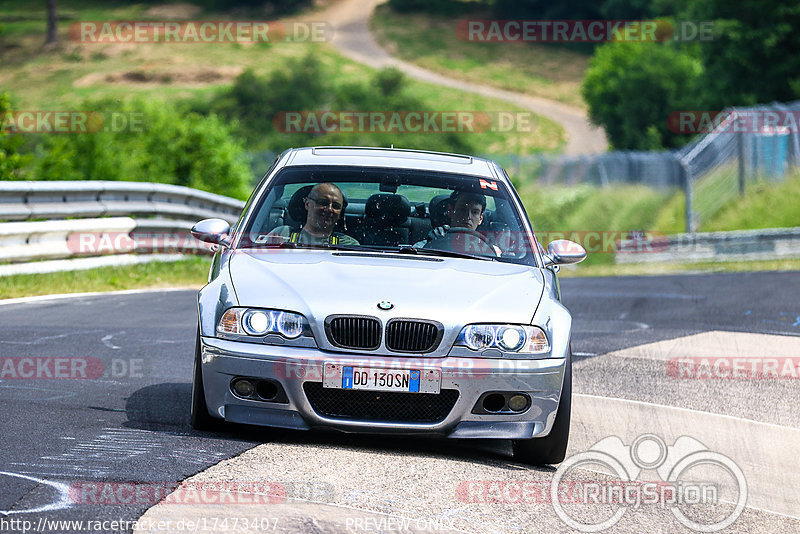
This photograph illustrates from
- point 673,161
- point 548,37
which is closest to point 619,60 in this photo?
point 548,37

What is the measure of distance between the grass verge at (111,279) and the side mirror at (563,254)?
7.25 meters

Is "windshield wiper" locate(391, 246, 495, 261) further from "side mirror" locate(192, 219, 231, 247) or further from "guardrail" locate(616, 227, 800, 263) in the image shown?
"guardrail" locate(616, 227, 800, 263)

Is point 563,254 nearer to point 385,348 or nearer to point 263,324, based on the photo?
point 385,348

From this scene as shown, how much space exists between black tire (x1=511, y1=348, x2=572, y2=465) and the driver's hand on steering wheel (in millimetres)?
1203

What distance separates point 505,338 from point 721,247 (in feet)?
62.1

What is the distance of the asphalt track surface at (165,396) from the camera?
5469mm

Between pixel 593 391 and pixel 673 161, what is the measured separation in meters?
29.2

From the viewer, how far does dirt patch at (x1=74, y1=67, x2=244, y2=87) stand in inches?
3932

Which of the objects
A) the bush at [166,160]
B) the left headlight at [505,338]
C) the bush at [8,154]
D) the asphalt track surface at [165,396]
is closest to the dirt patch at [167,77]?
the bush at [166,160]

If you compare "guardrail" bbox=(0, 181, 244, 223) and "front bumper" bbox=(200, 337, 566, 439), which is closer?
"front bumper" bbox=(200, 337, 566, 439)

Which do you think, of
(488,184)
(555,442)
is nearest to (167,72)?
(488,184)

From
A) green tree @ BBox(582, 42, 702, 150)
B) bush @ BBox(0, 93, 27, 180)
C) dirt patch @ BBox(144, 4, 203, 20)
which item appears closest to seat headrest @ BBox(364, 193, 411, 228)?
bush @ BBox(0, 93, 27, 180)

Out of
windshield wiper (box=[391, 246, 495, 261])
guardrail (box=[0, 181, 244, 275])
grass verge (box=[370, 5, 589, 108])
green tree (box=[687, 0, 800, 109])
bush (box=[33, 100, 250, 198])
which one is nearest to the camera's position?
windshield wiper (box=[391, 246, 495, 261])

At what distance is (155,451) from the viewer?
5.89 metres
